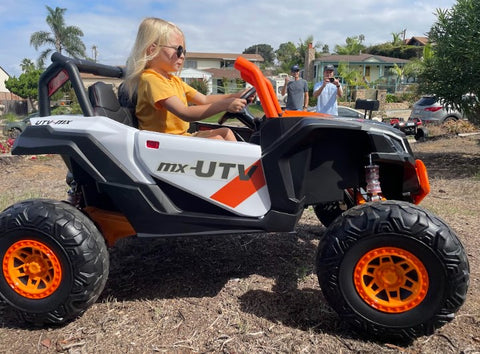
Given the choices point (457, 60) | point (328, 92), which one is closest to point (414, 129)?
point (457, 60)

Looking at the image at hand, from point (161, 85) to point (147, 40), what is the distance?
33cm

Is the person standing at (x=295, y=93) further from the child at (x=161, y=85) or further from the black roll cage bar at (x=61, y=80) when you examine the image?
the black roll cage bar at (x=61, y=80)

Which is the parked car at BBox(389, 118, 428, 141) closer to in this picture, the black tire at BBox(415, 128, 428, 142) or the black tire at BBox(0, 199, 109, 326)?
the black tire at BBox(415, 128, 428, 142)

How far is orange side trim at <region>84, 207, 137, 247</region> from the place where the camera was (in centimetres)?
286

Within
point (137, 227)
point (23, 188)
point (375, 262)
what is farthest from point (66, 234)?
point (23, 188)

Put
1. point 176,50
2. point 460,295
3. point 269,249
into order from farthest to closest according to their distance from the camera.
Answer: point 269,249
point 176,50
point 460,295

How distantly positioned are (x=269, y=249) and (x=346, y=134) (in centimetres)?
149

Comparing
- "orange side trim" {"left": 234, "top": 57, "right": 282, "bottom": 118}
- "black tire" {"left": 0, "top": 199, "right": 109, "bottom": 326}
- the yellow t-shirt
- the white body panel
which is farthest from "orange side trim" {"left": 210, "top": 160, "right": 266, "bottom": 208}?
"black tire" {"left": 0, "top": 199, "right": 109, "bottom": 326}

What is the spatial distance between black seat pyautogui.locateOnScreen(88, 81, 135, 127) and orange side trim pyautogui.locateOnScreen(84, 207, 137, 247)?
65 centimetres

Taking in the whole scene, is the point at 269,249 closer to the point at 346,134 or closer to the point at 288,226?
the point at 288,226

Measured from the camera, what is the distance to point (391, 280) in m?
2.34

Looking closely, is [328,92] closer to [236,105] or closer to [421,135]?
[236,105]

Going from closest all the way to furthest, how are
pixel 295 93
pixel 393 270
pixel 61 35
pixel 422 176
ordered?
pixel 393 270, pixel 422 176, pixel 295 93, pixel 61 35

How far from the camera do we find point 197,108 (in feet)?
8.75
